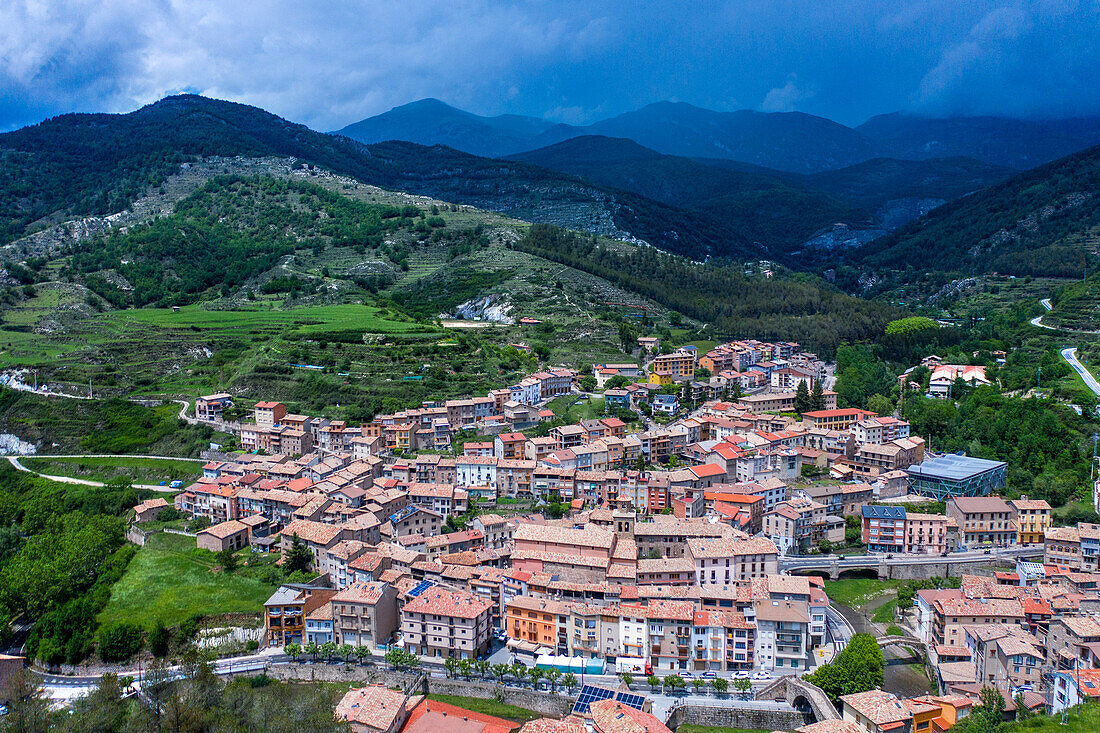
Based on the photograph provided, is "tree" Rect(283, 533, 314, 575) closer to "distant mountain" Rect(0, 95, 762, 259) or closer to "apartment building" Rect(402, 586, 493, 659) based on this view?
"apartment building" Rect(402, 586, 493, 659)

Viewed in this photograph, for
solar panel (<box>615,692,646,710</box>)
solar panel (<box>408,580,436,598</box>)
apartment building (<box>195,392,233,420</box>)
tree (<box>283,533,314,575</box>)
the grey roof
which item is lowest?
solar panel (<box>615,692,646,710</box>)

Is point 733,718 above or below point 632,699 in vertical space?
below

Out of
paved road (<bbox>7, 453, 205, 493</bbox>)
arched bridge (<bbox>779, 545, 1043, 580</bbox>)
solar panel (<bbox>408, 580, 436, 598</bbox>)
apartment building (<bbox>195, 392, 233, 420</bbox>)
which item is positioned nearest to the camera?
solar panel (<bbox>408, 580, 436, 598</bbox>)

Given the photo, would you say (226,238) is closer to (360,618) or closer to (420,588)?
(420,588)

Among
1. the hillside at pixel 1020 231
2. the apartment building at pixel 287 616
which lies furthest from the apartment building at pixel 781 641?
the hillside at pixel 1020 231

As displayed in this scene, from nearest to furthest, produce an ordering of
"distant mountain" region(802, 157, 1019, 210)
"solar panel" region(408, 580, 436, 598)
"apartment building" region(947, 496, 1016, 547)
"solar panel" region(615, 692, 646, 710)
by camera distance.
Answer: "solar panel" region(615, 692, 646, 710) → "solar panel" region(408, 580, 436, 598) → "apartment building" region(947, 496, 1016, 547) → "distant mountain" region(802, 157, 1019, 210)

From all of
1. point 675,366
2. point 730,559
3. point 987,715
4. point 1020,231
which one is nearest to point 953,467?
point 730,559

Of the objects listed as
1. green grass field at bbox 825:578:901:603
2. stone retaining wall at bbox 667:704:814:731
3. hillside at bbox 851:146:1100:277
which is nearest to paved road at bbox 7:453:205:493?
stone retaining wall at bbox 667:704:814:731
